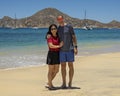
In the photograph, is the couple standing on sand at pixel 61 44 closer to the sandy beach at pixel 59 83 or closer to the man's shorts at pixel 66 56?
the man's shorts at pixel 66 56

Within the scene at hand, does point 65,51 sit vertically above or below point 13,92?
above

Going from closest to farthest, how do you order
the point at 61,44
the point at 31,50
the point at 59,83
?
the point at 61,44 < the point at 59,83 < the point at 31,50

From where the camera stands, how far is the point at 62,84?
9820 mm

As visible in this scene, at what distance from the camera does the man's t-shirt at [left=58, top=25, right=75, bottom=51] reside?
940 centimetres

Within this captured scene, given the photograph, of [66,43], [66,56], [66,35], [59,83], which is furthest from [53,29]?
[59,83]

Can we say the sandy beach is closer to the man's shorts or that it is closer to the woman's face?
the man's shorts

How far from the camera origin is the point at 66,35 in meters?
9.43

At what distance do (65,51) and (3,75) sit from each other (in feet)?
11.3

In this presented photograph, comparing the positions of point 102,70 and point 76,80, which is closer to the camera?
point 76,80

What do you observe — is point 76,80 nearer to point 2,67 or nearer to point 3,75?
point 3,75

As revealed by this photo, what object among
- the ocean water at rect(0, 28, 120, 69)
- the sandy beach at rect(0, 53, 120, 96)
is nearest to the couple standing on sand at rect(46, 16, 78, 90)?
the sandy beach at rect(0, 53, 120, 96)

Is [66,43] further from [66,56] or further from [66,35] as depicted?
[66,56]

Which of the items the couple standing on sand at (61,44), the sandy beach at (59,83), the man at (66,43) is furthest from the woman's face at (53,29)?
the sandy beach at (59,83)

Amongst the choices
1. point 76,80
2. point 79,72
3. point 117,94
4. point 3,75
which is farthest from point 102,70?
point 117,94
